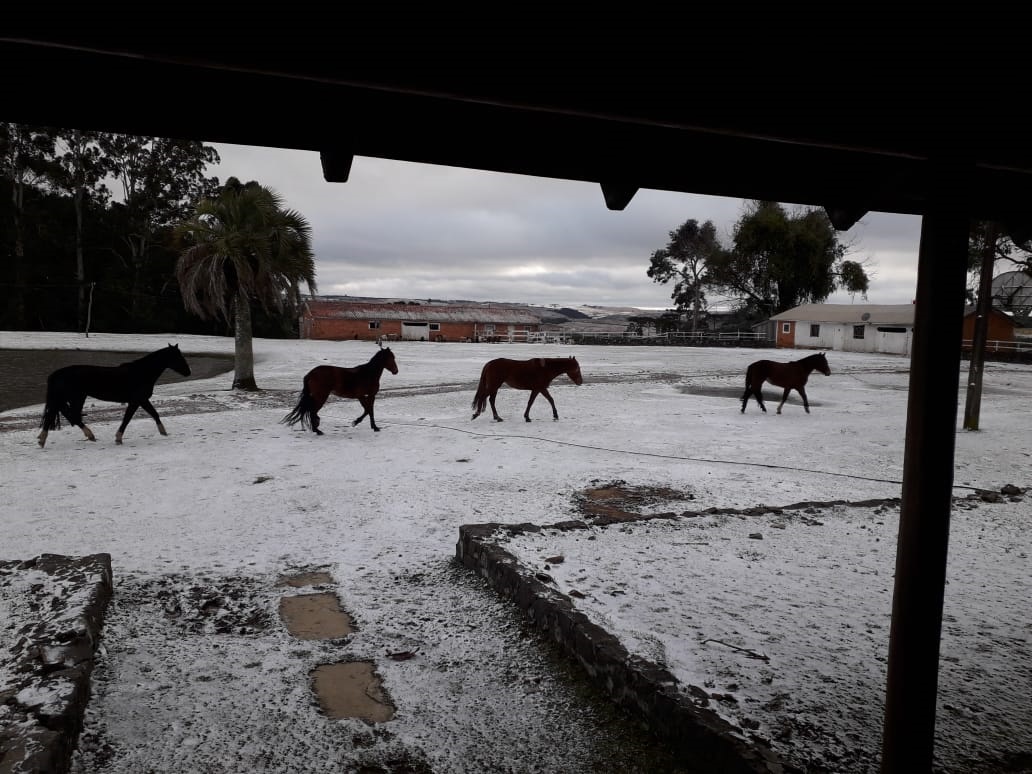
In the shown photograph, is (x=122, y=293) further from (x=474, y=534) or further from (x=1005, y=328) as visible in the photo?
(x=1005, y=328)

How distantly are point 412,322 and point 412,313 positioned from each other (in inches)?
29.9

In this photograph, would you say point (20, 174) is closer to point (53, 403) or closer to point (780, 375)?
point (53, 403)

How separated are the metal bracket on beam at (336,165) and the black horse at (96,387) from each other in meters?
7.01

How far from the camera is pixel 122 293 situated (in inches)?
1574

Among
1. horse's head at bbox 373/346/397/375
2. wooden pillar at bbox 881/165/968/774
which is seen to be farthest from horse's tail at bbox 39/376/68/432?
wooden pillar at bbox 881/165/968/774

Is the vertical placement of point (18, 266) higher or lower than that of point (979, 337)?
higher

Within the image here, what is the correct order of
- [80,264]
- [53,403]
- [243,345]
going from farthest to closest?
1. [80,264]
2. [243,345]
3. [53,403]

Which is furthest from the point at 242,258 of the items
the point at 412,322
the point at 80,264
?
the point at 412,322

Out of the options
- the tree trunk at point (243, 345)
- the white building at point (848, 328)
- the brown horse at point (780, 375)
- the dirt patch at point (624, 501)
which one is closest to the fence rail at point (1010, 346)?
the white building at point (848, 328)

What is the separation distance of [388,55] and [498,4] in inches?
14.8

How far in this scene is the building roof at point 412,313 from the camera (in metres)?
46.2

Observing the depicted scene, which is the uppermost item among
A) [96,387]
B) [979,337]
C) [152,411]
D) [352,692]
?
[979,337]

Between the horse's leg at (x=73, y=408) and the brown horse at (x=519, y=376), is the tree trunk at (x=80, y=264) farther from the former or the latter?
the brown horse at (x=519, y=376)

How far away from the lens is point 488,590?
4219mm
